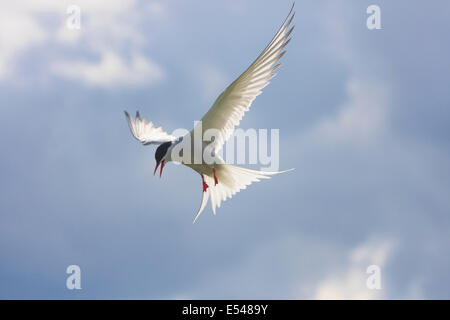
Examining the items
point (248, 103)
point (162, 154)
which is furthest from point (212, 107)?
point (162, 154)

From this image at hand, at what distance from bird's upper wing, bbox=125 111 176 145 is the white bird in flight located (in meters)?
0.05

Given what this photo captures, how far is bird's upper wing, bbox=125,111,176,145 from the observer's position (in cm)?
1108

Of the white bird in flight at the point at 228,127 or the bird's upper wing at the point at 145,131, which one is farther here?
the bird's upper wing at the point at 145,131

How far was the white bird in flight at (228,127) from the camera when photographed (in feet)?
27.6

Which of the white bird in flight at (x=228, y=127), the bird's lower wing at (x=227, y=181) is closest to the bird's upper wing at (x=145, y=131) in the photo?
the white bird in flight at (x=228, y=127)

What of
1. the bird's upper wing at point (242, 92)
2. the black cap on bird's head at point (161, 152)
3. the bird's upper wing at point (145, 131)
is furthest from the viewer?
the bird's upper wing at point (145, 131)

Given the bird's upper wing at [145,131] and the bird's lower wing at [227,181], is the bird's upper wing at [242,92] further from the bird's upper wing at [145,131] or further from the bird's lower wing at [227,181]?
the bird's upper wing at [145,131]

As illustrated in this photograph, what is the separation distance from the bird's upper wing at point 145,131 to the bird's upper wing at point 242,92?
194 cm

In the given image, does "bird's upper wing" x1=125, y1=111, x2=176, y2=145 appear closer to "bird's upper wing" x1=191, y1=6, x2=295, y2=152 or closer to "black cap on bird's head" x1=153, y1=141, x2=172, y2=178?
"black cap on bird's head" x1=153, y1=141, x2=172, y2=178

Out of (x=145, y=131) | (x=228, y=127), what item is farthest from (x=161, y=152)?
(x=145, y=131)

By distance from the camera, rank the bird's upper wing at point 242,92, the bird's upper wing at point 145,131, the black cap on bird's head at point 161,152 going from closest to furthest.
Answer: the bird's upper wing at point 242,92
the black cap on bird's head at point 161,152
the bird's upper wing at point 145,131

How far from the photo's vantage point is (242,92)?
8906 millimetres
